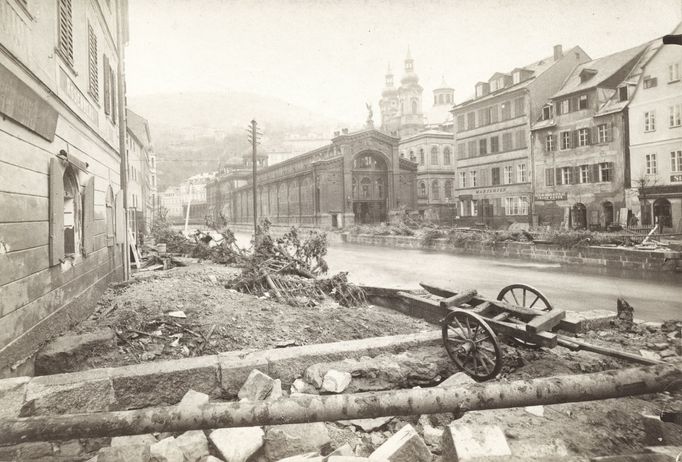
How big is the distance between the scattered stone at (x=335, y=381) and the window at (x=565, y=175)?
3390cm

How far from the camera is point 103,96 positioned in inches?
378

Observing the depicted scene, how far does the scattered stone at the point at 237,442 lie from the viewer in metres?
3.17

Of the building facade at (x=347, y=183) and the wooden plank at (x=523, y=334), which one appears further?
the building facade at (x=347, y=183)

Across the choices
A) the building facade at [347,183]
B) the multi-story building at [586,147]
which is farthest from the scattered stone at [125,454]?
the building facade at [347,183]

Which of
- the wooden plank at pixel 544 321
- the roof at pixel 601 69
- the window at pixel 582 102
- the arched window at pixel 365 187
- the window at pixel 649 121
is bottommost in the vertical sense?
the wooden plank at pixel 544 321

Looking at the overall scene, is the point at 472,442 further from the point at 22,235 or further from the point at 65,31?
the point at 65,31

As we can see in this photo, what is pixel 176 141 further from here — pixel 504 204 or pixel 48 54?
pixel 48 54

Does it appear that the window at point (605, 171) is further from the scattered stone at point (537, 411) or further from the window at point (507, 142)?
the scattered stone at point (537, 411)

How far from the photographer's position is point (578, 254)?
643 inches

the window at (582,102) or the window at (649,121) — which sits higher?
the window at (582,102)

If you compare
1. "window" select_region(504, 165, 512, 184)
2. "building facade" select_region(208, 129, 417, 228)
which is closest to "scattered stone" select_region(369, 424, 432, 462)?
"building facade" select_region(208, 129, 417, 228)

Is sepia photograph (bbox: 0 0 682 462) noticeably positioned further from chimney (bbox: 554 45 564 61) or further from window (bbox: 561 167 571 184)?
chimney (bbox: 554 45 564 61)

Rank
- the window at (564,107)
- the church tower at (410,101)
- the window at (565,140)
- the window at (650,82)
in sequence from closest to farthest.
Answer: the window at (650,82)
the window at (565,140)
the window at (564,107)
the church tower at (410,101)

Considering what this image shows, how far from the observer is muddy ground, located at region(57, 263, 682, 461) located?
148 inches
